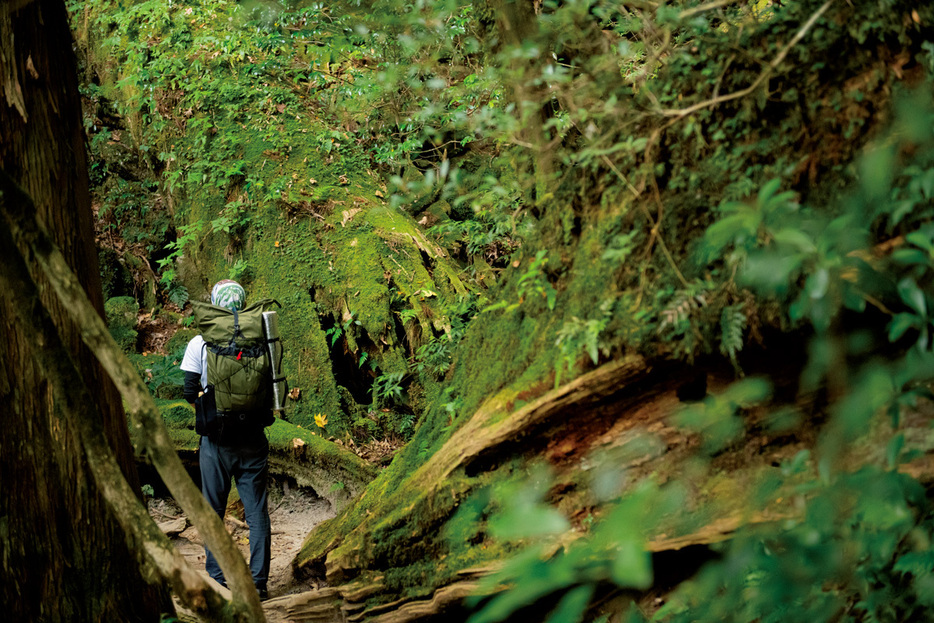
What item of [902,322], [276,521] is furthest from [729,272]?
[276,521]

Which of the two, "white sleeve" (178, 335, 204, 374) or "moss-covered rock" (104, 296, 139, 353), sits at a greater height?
"moss-covered rock" (104, 296, 139, 353)

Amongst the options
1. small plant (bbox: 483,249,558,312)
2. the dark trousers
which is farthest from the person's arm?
small plant (bbox: 483,249,558,312)

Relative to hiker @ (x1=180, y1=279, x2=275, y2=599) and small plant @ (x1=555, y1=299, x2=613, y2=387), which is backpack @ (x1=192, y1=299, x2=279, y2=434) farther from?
small plant @ (x1=555, y1=299, x2=613, y2=387)

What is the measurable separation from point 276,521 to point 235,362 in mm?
2770

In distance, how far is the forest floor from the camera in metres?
6.11

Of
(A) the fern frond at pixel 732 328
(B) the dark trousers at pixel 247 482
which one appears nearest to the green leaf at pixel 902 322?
(A) the fern frond at pixel 732 328

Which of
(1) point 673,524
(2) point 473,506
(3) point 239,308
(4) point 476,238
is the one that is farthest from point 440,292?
(1) point 673,524

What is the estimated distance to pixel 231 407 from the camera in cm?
471

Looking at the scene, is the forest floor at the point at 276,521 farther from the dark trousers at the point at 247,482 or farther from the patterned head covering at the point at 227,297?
the patterned head covering at the point at 227,297

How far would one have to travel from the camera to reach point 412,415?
714 centimetres

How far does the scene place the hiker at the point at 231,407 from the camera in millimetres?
4719

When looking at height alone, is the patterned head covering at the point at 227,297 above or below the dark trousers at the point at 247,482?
above

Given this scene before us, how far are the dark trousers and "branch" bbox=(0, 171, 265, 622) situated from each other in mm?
2602

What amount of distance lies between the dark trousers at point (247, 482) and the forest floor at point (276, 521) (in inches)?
30.9
